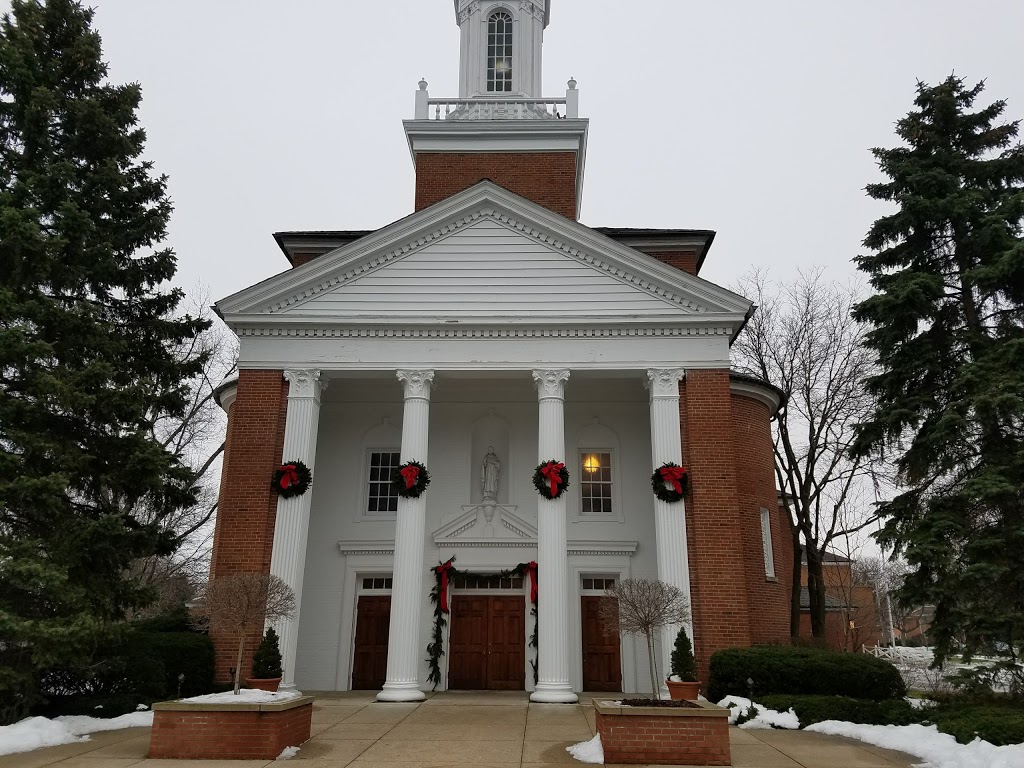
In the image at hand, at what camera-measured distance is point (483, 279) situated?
63.2 ft

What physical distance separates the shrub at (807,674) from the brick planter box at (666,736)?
5072mm

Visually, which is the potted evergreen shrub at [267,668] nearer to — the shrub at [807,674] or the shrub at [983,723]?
the shrub at [807,674]

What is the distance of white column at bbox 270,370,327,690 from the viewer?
55.2 ft

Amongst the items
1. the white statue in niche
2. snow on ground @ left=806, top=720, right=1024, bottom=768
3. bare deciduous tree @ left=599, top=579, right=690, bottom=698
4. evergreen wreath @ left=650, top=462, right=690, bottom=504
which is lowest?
snow on ground @ left=806, top=720, right=1024, bottom=768

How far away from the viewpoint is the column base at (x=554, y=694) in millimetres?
15945

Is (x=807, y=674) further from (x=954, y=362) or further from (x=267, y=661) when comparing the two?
(x=267, y=661)

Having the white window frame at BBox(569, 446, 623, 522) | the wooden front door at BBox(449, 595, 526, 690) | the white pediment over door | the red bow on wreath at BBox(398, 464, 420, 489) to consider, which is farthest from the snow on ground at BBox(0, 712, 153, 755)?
the white window frame at BBox(569, 446, 623, 522)

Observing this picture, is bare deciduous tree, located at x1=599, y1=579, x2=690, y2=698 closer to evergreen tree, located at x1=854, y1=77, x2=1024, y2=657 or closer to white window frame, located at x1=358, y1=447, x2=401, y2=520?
evergreen tree, located at x1=854, y1=77, x2=1024, y2=657

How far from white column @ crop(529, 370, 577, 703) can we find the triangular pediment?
1843 millimetres

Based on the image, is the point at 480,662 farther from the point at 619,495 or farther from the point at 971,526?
the point at 971,526

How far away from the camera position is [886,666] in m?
15.0

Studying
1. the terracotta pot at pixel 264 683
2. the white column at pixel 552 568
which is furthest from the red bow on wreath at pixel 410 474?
the terracotta pot at pixel 264 683

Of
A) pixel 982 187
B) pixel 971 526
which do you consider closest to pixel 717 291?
pixel 982 187

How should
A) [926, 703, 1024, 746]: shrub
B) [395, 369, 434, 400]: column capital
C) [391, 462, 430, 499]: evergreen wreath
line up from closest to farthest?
[926, 703, 1024, 746]: shrub → [391, 462, 430, 499]: evergreen wreath → [395, 369, 434, 400]: column capital
